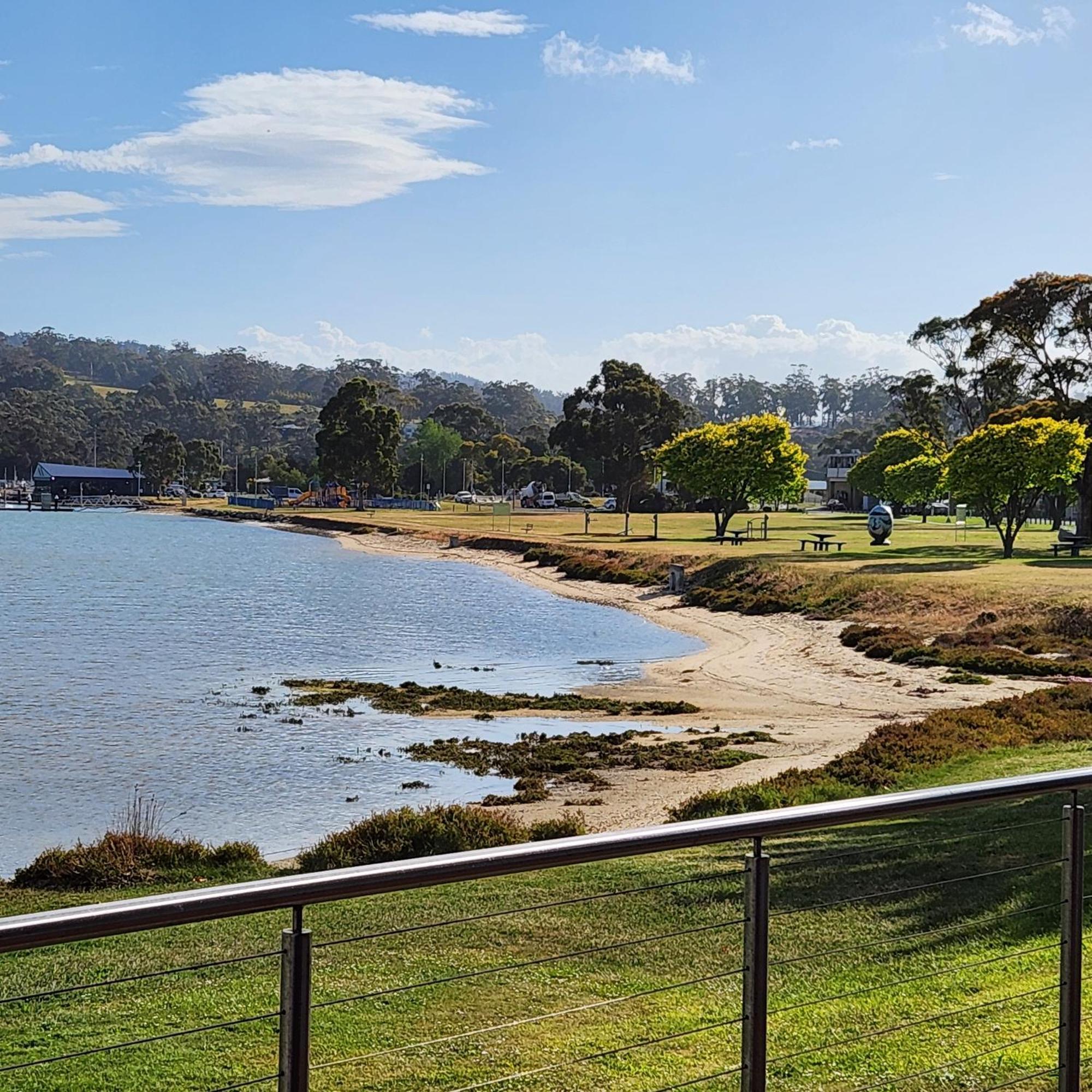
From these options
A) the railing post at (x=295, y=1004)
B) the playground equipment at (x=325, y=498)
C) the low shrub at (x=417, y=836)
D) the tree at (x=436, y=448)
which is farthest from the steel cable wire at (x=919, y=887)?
Result: the tree at (x=436, y=448)

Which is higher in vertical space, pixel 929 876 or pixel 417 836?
pixel 929 876

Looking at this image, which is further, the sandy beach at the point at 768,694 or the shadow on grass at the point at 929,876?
the sandy beach at the point at 768,694

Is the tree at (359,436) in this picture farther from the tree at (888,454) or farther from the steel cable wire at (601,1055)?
the steel cable wire at (601,1055)

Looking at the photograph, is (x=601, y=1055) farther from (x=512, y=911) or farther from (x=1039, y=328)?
(x=1039, y=328)

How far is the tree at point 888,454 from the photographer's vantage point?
3556 inches

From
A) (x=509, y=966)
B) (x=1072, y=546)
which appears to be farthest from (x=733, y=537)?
(x=509, y=966)

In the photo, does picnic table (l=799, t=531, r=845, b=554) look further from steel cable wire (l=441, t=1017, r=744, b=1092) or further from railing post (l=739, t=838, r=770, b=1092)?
railing post (l=739, t=838, r=770, b=1092)

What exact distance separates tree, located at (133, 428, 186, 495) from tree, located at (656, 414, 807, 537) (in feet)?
366

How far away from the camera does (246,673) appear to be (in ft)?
114

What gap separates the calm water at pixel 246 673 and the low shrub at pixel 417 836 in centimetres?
181

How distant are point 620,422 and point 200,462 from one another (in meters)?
85.4

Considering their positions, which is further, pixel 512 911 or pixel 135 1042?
pixel 512 911

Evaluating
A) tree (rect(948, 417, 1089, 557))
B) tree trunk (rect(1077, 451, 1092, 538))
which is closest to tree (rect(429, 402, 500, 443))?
tree trunk (rect(1077, 451, 1092, 538))

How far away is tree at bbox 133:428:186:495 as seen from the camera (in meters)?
169
